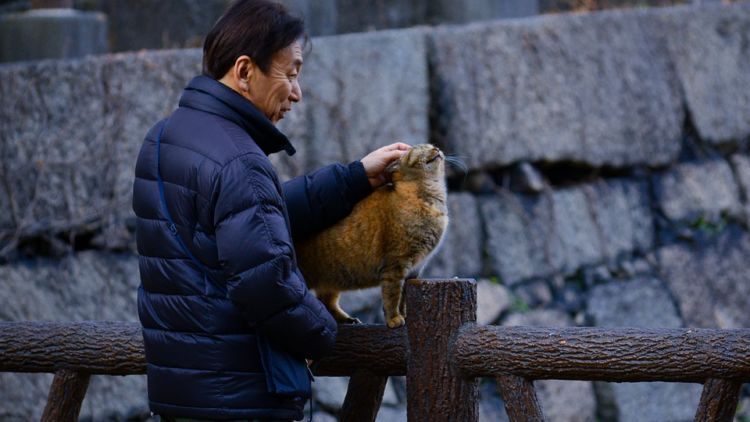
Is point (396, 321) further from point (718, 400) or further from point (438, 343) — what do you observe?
point (718, 400)

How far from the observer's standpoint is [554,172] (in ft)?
21.0

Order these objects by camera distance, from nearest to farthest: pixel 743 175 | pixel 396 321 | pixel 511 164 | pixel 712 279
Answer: pixel 396 321 → pixel 511 164 → pixel 712 279 → pixel 743 175

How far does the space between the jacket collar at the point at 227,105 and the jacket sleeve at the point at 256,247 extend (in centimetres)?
14

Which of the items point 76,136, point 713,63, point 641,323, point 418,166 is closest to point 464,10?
point 713,63

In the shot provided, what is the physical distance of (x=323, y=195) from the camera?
126 inches

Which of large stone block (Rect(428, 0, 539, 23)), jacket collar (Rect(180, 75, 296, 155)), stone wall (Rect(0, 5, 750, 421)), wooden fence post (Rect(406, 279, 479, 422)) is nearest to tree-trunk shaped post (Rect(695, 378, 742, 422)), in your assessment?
wooden fence post (Rect(406, 279, 479, 422))

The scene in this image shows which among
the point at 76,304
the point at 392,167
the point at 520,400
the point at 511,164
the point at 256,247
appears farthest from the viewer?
the point at 511,164

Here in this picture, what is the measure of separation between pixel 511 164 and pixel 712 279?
1.64 metres

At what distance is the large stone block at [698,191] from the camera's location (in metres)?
6.79

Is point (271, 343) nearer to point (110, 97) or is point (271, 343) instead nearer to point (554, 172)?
point (110, 97)

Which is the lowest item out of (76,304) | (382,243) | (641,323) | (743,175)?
(641,323)

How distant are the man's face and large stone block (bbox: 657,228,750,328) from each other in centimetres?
436

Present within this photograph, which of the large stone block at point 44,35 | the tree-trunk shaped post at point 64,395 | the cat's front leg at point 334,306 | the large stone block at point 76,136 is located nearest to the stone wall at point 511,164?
the large stone block at point 76,136

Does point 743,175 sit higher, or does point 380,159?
point 380,159
